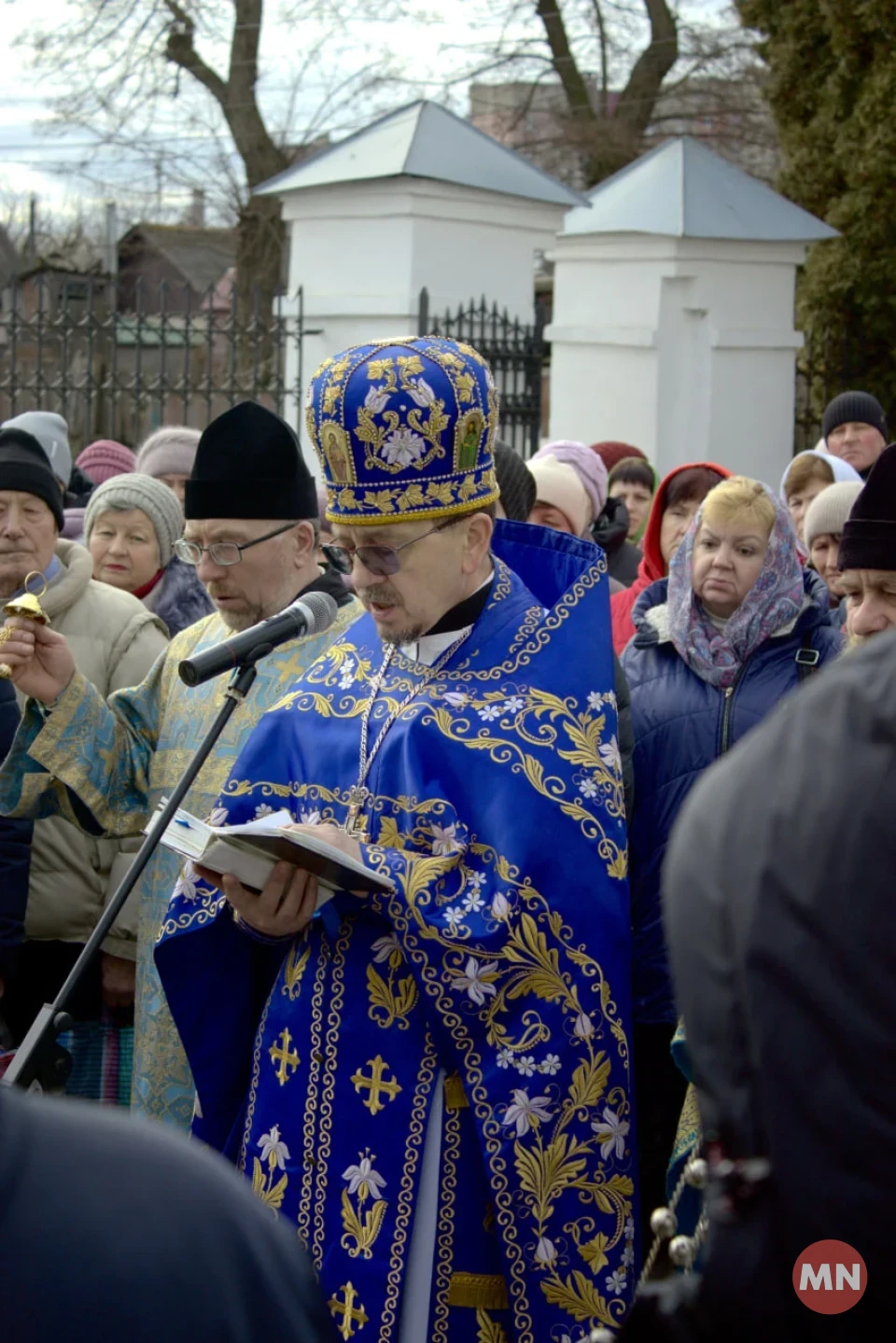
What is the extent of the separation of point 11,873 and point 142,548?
151 cm

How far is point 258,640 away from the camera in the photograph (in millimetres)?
2721

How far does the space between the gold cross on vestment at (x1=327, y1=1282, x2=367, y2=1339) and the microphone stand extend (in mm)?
541

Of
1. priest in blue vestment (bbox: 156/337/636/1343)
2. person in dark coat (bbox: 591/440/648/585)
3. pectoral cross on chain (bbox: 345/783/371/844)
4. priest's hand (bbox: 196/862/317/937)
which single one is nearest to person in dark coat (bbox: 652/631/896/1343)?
priest in blue vestment (bbox: 156/337/636/1343)

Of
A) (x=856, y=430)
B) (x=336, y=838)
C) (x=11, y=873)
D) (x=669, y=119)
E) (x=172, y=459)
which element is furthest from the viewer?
(x=669, y=119)

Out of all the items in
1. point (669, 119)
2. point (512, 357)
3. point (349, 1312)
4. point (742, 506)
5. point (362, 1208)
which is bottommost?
point (349, 1312)

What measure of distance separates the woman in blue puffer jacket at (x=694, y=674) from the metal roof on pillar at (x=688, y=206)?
564cm

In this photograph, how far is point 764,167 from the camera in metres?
26.5

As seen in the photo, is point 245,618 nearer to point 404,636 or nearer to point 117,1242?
point 404,636

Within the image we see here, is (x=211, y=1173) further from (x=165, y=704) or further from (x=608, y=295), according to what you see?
(x=608, y=295)

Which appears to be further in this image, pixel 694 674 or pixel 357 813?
pixel 694 674

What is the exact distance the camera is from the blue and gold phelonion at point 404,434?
2.84 metres

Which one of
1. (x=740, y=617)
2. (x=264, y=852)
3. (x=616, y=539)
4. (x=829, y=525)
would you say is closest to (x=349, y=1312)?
(x=264, y=852)

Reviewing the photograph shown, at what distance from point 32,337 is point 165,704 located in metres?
5.37

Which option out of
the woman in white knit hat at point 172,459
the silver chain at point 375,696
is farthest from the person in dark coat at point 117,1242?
the woman in white knit hat at point 172,459
